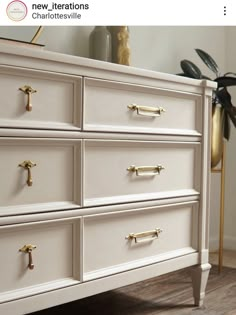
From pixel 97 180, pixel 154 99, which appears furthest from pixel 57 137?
pixel 154 99

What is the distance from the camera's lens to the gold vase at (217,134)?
1.99m

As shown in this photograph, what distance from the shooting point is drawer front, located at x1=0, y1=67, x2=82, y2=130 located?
3.42 feet

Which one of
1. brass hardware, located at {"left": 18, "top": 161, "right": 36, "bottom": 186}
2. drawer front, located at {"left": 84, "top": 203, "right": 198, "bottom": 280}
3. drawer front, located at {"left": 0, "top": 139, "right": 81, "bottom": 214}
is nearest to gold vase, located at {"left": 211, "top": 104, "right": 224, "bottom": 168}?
drawer front, located at {"left": 84, "top": 203, "right": 198, "bottom": 280}

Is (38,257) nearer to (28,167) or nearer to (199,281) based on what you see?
(28,167)

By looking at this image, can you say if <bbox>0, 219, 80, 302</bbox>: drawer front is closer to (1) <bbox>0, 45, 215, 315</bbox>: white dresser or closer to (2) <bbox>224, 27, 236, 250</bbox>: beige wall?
(1) <bbox>0, 45, 215, 315</bbox>: white dresser

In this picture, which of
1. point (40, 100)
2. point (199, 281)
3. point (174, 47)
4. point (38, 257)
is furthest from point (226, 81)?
point (38, 257)

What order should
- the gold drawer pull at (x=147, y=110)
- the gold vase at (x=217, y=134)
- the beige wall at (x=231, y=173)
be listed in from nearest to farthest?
1. the gold drawer pull at (x=147, y=110)
2. the gold vase at (x=217, y=134)
3. the beige wall at (x=231, y=173)

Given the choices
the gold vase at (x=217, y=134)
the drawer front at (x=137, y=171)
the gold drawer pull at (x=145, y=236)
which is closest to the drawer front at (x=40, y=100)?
the drawer front at (x=137, y=171)

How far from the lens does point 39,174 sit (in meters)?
1.11

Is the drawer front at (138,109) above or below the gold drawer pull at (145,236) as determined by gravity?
above

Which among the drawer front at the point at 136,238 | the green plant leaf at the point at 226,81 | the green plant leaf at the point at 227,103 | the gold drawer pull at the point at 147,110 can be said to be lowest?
the drawer front at the point at 136,238

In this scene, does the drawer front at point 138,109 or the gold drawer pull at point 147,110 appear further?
the gold drawer pull at point 147,110

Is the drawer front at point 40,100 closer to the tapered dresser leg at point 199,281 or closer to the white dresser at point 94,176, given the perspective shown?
the white dresser at point 94,176
